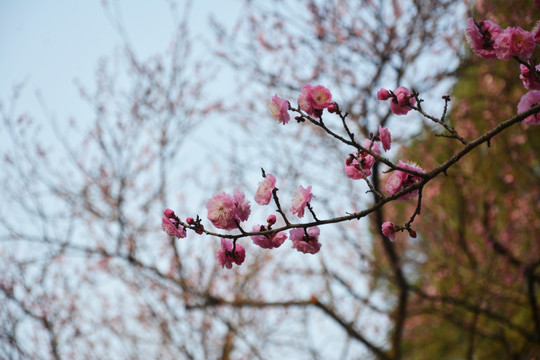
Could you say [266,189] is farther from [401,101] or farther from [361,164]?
[401,101]

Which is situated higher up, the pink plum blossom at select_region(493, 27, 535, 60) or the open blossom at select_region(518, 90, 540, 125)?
the pink plum blossom at select_region(493, 27, 535, 60)

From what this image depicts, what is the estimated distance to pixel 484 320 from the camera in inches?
268

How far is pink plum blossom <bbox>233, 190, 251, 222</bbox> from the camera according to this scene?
1.72m

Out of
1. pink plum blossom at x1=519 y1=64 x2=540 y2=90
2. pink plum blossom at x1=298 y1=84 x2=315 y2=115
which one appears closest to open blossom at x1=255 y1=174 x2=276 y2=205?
pink plum blossom at x1=298 y1=84 x2=315 y2=115

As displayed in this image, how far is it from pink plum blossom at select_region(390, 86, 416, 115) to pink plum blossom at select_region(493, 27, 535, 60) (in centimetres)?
38

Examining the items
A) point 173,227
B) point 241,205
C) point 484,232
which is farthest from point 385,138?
point 484,232

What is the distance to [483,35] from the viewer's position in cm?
172

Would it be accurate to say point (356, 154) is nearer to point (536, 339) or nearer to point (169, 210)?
point (169, 210)

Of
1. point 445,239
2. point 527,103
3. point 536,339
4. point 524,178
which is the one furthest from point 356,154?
point 524,178

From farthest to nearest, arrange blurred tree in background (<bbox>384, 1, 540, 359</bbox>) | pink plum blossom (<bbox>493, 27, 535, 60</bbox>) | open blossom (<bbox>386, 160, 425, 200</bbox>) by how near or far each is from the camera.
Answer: blurred tree in background (<bbox>384, 1, 540, 359</bbox>) < open blossom (<bbox>386, 160, 425, 200</bbox>) < pink plum blossom (<bbox>493, 27, 535, 60</bbox>)

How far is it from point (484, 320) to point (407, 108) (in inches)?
247

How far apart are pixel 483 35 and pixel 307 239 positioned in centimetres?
109

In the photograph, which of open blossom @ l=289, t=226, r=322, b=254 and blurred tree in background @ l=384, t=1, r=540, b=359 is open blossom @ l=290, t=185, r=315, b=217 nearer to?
open blossom @ l=289, t=226, r=322, b=254

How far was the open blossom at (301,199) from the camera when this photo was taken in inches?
66.6
